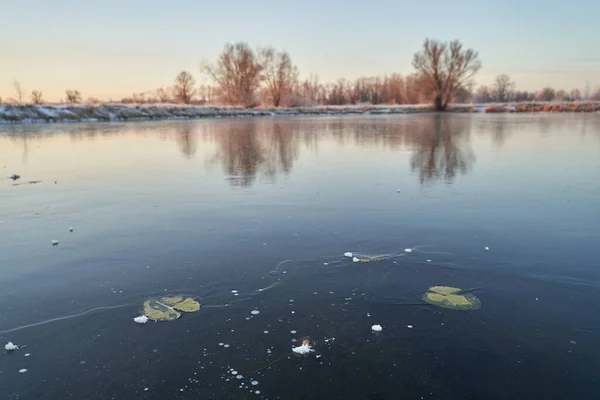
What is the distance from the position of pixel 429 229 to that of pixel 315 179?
14.4ft

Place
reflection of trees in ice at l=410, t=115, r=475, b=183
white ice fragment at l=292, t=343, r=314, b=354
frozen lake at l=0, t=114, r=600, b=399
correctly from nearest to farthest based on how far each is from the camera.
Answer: frozen lake at l=0, t=114, r=600, b=399, white ice fragment at l=292, t=343, r=314, b=354, reflection of trees in ice at l=410, t=115, r=475, b=183

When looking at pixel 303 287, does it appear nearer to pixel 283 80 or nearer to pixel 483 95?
pixel 283 80

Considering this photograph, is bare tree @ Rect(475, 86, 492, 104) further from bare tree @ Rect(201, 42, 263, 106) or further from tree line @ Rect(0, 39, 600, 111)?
bare tree @ Rect(201, 42, 263, 106)

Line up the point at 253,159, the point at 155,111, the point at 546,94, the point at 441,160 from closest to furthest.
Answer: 1. the point at 441,160
2. the point at 253,159
3. the point at 155,111
4. the point at 546,94

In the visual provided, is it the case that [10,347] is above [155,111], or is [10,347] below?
below

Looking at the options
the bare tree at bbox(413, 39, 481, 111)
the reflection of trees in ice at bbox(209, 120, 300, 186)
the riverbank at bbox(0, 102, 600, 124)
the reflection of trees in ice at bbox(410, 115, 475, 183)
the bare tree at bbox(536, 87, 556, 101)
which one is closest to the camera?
the reflection of trees in ice at bbox(410, 115, 475, 183)

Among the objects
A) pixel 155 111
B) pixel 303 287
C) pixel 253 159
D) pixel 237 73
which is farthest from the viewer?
pixel 237 73

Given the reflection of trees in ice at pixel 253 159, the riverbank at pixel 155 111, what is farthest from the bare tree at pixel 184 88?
the reflection of trees in ice at pixel 253 159

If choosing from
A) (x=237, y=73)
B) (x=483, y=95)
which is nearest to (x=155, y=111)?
(x=237, y=73)

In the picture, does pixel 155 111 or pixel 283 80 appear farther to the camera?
pixel 283 80

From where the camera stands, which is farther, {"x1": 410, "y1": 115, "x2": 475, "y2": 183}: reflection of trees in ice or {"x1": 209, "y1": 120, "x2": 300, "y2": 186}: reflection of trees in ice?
{"x1": 209, "y1": 120, "x2": 300, "y2": 186}: reflection of trees in ice

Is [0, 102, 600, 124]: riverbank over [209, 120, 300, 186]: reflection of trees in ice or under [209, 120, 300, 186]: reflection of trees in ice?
over

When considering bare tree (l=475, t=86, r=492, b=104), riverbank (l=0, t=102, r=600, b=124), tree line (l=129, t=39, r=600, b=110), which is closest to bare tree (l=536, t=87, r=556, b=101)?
bare tree (l=475, t=86, r=492, b=104)

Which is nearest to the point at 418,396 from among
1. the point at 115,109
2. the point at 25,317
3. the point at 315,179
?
the point at 25,317
